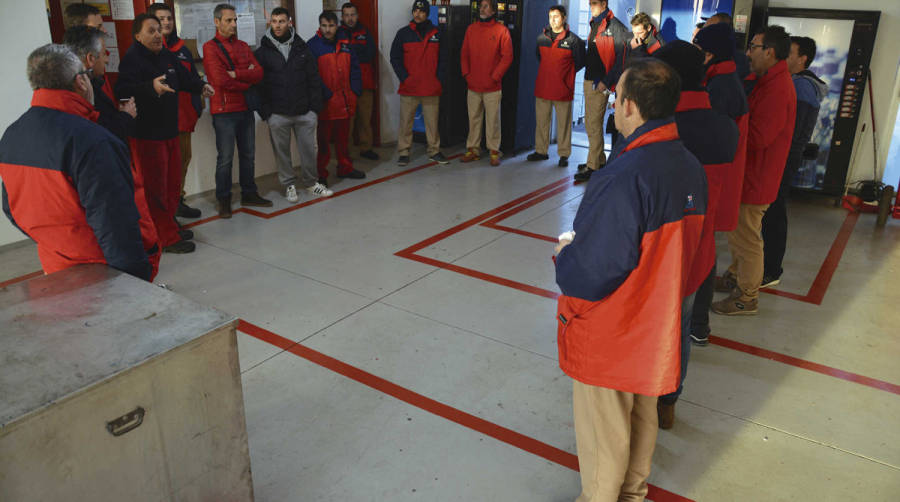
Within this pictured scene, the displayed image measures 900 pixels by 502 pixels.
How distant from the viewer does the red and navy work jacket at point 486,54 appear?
7.69m

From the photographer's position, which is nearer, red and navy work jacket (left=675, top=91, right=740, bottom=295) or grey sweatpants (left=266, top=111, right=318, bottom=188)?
red and navy work jacket (left=675, top=91, right=740, bottom=295)

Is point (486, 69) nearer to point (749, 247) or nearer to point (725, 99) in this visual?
point (749, 247)

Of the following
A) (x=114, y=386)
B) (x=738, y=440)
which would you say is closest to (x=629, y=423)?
(x=738, y=440)

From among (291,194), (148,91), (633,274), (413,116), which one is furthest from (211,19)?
(633,274)

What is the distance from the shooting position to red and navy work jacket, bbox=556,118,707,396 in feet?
7.12

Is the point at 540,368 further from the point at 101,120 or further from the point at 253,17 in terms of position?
the point at 253,17

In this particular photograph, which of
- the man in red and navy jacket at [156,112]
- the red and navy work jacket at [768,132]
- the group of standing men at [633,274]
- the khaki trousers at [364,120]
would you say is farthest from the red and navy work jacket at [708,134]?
the khaki trousers at [364,120]

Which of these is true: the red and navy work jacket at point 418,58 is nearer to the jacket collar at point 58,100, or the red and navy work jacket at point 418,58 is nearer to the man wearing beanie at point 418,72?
the man wearing beanie at point 418,72

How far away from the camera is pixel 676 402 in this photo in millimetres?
3455

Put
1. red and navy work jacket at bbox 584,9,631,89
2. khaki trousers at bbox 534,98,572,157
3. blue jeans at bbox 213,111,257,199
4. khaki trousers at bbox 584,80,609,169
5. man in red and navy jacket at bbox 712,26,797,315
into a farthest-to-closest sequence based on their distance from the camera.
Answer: khaki trousers at bbox 534,98,572,157 → khaki trousers at bbox 584,80,609,169 → red and navy work jacket at bbox 584,9,631,89 → blue jeans at bbox 213,111,257,199 → man in red and navy jacket at bbox 712,26,797,315

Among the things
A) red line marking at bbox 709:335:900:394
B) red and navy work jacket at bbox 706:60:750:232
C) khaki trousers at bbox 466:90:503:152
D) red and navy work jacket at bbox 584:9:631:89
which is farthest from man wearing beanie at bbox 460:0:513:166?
red line marking at bbox 709:335:900:394

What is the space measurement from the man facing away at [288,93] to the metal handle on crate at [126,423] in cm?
471

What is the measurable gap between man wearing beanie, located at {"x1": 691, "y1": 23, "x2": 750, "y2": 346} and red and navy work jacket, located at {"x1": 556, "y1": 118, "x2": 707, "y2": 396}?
141 centimetres

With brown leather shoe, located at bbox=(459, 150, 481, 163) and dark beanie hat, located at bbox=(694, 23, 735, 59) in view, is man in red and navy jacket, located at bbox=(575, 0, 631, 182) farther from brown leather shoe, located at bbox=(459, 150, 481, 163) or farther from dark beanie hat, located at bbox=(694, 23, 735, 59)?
dark beanie hat, located at bbox=(694, 23, 735, 59)
